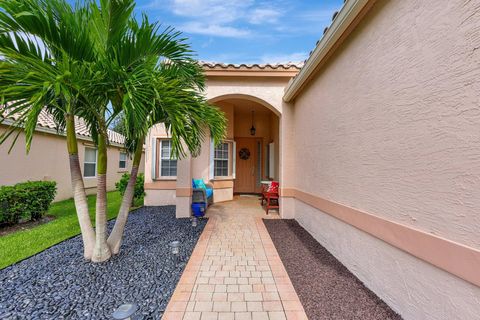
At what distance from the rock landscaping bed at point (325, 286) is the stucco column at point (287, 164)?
1.83 meters

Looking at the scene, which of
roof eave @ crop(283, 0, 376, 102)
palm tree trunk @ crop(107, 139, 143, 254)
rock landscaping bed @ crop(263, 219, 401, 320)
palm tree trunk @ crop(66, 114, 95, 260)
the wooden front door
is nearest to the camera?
rock landscaping bed @ crop(263, 219, 401, 320)

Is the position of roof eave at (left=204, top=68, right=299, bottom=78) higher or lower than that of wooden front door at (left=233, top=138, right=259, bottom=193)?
higher

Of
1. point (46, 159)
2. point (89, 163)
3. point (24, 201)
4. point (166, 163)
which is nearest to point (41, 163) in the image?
point (46, 159)

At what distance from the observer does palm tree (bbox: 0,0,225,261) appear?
2268 millimetres

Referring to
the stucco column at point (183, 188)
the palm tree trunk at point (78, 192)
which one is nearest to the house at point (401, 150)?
the stucco column at point (183, 188)

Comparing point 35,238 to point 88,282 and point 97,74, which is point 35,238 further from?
point 97,74

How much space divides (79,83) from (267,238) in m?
4.21

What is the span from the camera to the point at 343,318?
2.18 metres

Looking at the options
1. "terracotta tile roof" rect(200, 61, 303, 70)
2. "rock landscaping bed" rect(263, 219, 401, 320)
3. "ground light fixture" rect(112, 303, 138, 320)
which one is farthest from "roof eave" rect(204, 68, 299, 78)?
"ground light fixture" rect(112, 303, 138, 320)

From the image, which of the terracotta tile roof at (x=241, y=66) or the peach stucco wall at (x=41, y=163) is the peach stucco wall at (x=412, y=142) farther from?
the peach stucco wall at (x=41, y=163)

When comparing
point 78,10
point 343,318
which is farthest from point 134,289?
point 78,10

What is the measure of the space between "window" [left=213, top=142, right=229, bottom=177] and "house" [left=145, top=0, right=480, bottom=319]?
14.0ft

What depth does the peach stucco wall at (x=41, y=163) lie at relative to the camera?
21.7ft

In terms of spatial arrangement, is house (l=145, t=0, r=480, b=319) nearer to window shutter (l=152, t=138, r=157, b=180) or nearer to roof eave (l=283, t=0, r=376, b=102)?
roof eave (l=283, t=0, r=376, b=102)
